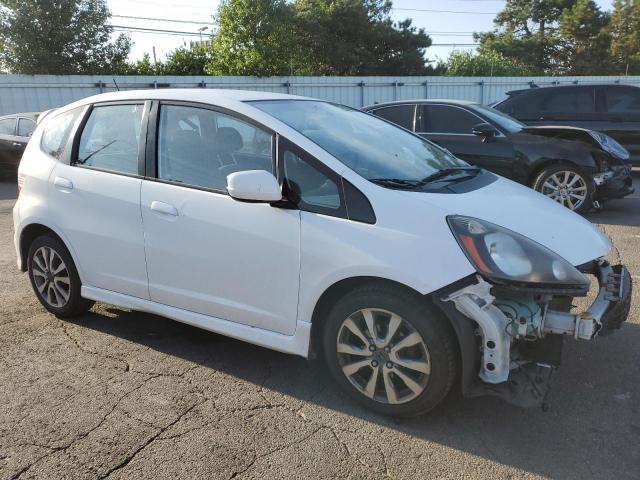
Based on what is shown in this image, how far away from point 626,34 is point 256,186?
49323 mm

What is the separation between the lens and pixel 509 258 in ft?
8.59

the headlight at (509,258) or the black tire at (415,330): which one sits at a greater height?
the headlight at (509,258)

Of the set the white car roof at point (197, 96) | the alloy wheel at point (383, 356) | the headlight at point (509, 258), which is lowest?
the alloy wheel at point (383, 356)

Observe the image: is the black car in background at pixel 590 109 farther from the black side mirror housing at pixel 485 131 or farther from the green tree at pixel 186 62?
the green tree at pixel 186 62

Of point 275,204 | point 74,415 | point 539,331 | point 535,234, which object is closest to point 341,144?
point 275,204

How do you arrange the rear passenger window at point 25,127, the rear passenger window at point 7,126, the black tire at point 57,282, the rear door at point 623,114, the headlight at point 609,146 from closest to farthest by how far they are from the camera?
1. the black tire at point 57,282
2. the headlight at point 609,146
3. the rear door at point 623,114
4. the rear passenger window at point 25,127
5. the rear passenger window at point 7,126

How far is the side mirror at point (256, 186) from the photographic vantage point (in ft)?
9.46

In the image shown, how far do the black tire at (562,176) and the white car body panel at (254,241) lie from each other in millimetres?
4281

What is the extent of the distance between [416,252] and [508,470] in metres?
1.04

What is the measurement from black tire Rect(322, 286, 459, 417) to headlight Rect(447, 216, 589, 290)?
1.06 feet

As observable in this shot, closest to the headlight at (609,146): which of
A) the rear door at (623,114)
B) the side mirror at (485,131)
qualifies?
the side mirror at (485,131)

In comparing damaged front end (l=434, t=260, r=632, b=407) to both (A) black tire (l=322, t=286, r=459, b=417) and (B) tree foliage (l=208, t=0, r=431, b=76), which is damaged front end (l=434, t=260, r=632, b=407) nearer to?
(A) black tire (l=322, t=286, r=459, b=417)

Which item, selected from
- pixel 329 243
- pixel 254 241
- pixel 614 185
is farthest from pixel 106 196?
pixel 614 185

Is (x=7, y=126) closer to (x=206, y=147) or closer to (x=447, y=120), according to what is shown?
(x=447, y=120)
